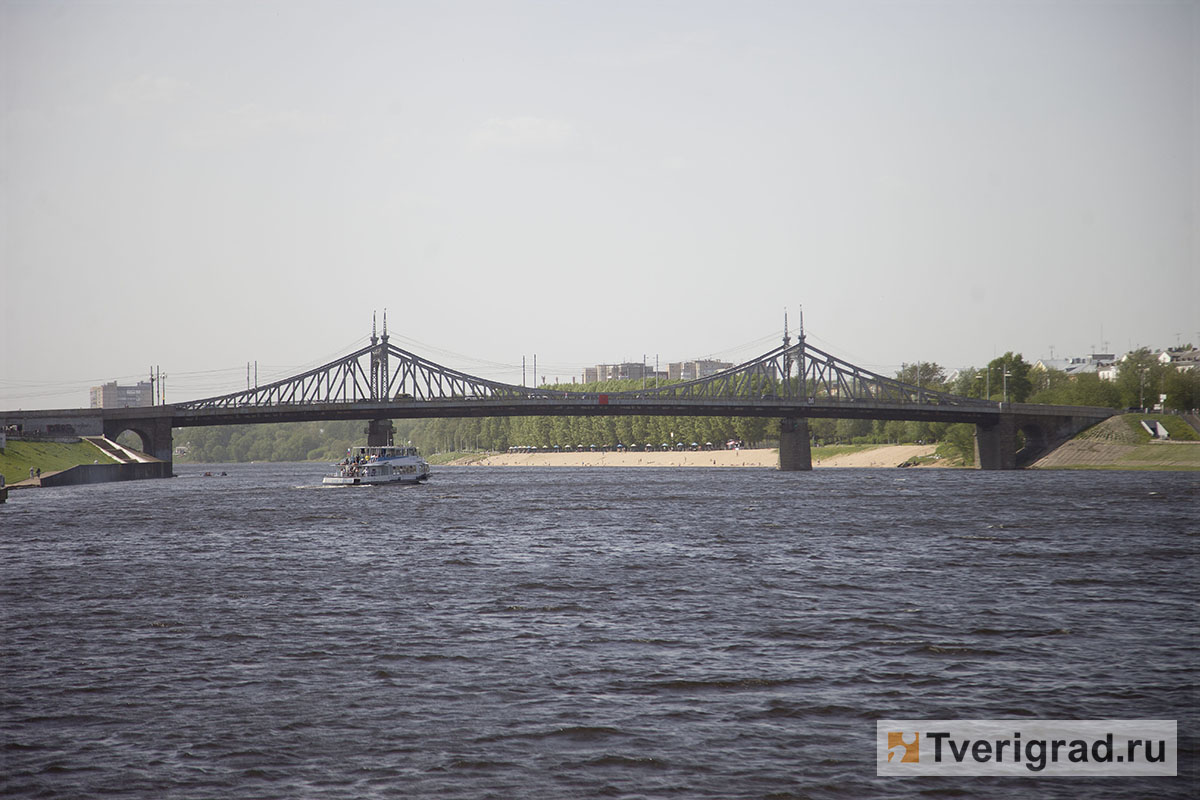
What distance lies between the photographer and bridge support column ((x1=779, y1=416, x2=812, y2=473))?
166 meters

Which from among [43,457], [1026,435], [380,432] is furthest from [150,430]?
[1026,435]

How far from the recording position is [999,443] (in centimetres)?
14625

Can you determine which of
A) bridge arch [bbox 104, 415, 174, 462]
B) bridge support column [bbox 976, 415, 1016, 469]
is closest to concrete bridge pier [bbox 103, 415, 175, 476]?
bridge arch [bbox 104, 415, 174, 462]

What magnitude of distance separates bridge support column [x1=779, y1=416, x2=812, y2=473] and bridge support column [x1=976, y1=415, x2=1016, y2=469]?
26164 mm

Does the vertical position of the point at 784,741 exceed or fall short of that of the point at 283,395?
it falls short

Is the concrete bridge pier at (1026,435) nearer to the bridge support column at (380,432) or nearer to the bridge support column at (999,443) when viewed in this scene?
the bridge support column at (999,443)

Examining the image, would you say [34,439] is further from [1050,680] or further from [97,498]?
[1050,680]

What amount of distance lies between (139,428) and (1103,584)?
14394cm

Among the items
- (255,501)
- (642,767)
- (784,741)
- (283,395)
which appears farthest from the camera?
(283,395)

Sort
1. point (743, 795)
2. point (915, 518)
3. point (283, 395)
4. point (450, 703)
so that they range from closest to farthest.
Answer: point (743, 795), point (450, 703), point (915, 518), point (283, 395)

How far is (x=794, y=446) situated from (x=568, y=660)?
14803cm

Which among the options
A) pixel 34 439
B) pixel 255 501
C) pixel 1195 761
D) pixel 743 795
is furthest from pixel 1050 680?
pixel 34 439

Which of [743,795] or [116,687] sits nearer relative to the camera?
[743,795]

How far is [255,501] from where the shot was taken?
94.6 metres
